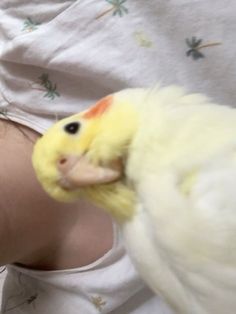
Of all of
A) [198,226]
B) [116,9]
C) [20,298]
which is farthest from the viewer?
[20,298]

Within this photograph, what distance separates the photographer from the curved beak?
272mm

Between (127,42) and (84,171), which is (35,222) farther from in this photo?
(84,171)

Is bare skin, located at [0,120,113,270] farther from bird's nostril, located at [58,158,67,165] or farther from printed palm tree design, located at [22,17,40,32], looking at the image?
bird's nostril, located at [58,158,67,165]

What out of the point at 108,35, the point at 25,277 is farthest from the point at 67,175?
the point at 25,277

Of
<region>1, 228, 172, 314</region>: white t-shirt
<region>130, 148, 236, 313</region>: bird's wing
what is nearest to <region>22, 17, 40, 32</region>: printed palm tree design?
<region>1, 228, 172, 314</region>: white t-shirt

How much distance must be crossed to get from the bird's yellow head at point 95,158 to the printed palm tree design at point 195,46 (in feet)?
0.90

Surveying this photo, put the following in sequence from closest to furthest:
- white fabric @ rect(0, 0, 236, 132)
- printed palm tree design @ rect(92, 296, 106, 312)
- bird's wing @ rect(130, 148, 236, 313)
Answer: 1. bird's wing @ rect(130, 148, 236, 313)
2. white fabric @ rect(0, 0, 236, 132)
3. printed palm tree design @ rect(92, 296, 106, 312)

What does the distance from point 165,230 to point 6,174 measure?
340 mm

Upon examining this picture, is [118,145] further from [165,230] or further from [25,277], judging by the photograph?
[25,277]

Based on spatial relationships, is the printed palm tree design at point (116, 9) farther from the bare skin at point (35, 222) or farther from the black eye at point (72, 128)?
the black eye at point (72, 128)

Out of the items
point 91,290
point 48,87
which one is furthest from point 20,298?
point 48,87

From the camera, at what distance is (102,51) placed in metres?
0.54

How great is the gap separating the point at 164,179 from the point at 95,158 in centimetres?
4

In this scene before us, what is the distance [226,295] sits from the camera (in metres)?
0.25
